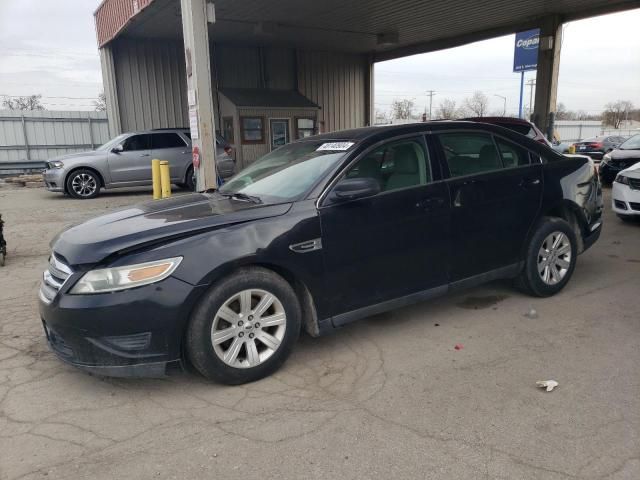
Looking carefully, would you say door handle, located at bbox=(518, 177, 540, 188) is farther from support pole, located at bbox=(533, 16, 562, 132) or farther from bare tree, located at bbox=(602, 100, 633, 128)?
bare tree, located at bbox=(602, 100, 633, 128)

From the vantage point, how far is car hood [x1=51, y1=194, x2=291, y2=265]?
307 cm

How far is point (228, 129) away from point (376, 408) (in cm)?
1740

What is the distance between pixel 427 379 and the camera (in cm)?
333

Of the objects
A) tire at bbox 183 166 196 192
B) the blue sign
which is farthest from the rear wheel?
the blue sign

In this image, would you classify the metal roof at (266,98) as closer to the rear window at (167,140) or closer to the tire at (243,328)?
the rear window at (167,140)

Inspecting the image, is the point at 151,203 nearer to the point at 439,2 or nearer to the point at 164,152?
the point at 164,152

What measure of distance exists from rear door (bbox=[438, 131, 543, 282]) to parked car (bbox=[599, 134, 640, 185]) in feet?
26.6

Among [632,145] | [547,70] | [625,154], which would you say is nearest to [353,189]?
[625,154]

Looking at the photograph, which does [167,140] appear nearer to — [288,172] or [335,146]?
[288,172]

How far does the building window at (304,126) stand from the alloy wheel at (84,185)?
8910 millimetres

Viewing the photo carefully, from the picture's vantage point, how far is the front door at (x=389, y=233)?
3543 mm

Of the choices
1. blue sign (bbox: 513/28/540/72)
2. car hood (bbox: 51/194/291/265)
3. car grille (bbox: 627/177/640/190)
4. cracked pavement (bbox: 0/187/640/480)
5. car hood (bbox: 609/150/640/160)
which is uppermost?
blue sign (bbox: 513/28/540/72)

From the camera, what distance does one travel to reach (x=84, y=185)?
12891 mm

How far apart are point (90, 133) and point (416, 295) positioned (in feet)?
68.0
